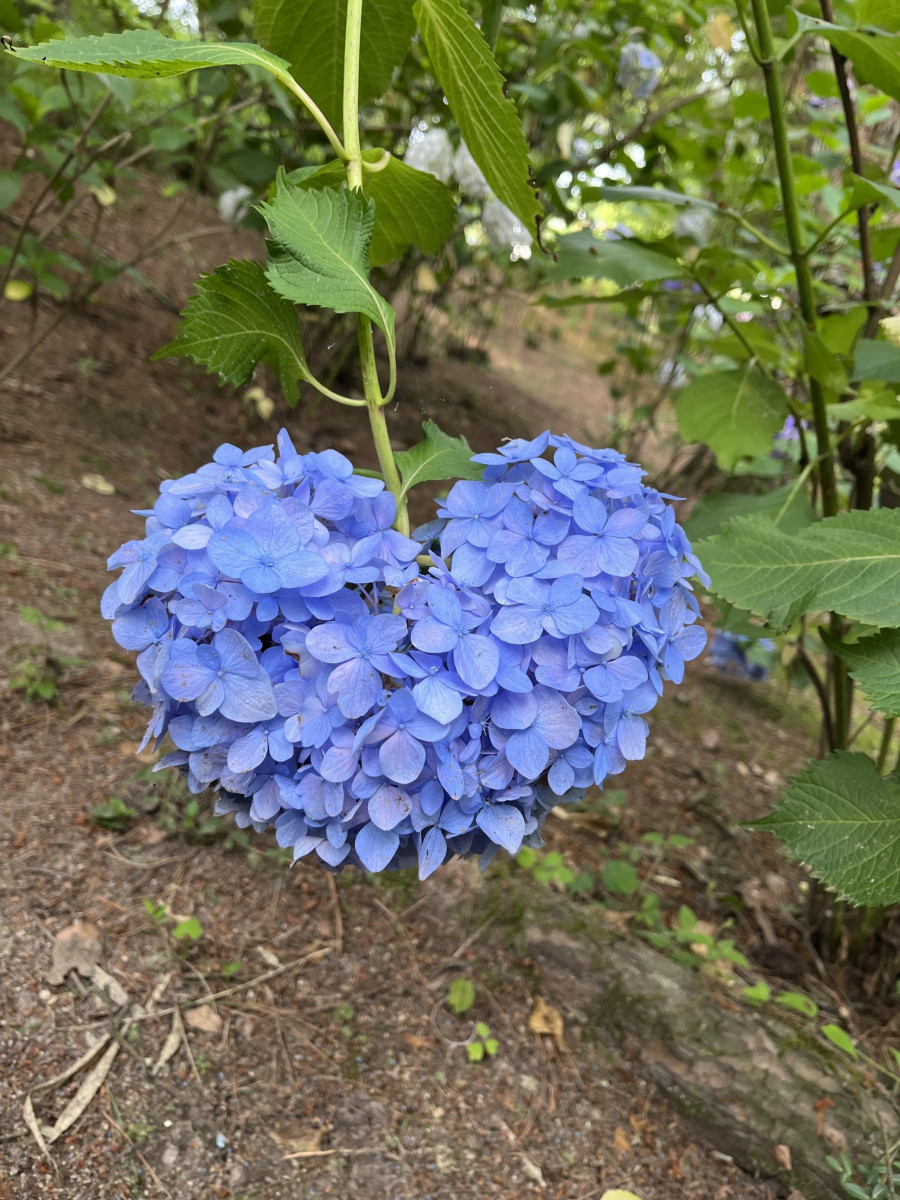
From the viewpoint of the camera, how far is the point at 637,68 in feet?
8.06

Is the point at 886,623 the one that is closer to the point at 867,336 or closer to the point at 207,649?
the point at 207,649

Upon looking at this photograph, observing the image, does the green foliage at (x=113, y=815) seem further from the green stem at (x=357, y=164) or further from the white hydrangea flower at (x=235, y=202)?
the white hydrangea flower at (x=235, y=202)

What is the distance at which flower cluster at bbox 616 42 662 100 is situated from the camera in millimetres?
2414

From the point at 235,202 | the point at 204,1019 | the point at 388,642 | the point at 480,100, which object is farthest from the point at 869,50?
the point at 235,202

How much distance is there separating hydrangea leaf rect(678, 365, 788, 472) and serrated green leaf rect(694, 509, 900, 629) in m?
0.54

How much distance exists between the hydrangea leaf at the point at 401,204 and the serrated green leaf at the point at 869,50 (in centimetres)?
53

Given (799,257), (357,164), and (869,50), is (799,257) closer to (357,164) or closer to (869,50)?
(869,50)

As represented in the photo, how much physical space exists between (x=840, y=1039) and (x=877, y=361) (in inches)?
45.0

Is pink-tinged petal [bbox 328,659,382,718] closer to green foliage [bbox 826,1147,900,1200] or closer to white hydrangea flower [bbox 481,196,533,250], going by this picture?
green foliage [bbox 826,1147,900,1200]

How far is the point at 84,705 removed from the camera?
166 cm

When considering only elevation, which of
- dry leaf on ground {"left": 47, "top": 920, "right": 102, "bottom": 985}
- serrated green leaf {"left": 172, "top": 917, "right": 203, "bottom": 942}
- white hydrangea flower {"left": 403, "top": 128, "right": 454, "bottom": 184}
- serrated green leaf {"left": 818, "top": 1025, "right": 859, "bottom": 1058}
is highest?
white hydrangea flower {"left": 403, "top": 128, "right": 454, "bottom": 184}

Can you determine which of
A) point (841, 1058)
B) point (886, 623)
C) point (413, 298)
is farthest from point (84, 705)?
point (413, 298)

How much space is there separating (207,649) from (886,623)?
646 millimetres

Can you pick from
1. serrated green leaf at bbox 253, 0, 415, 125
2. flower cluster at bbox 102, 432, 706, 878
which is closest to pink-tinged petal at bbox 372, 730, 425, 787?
flower cluster at bbox 102, 432, 706, 878
